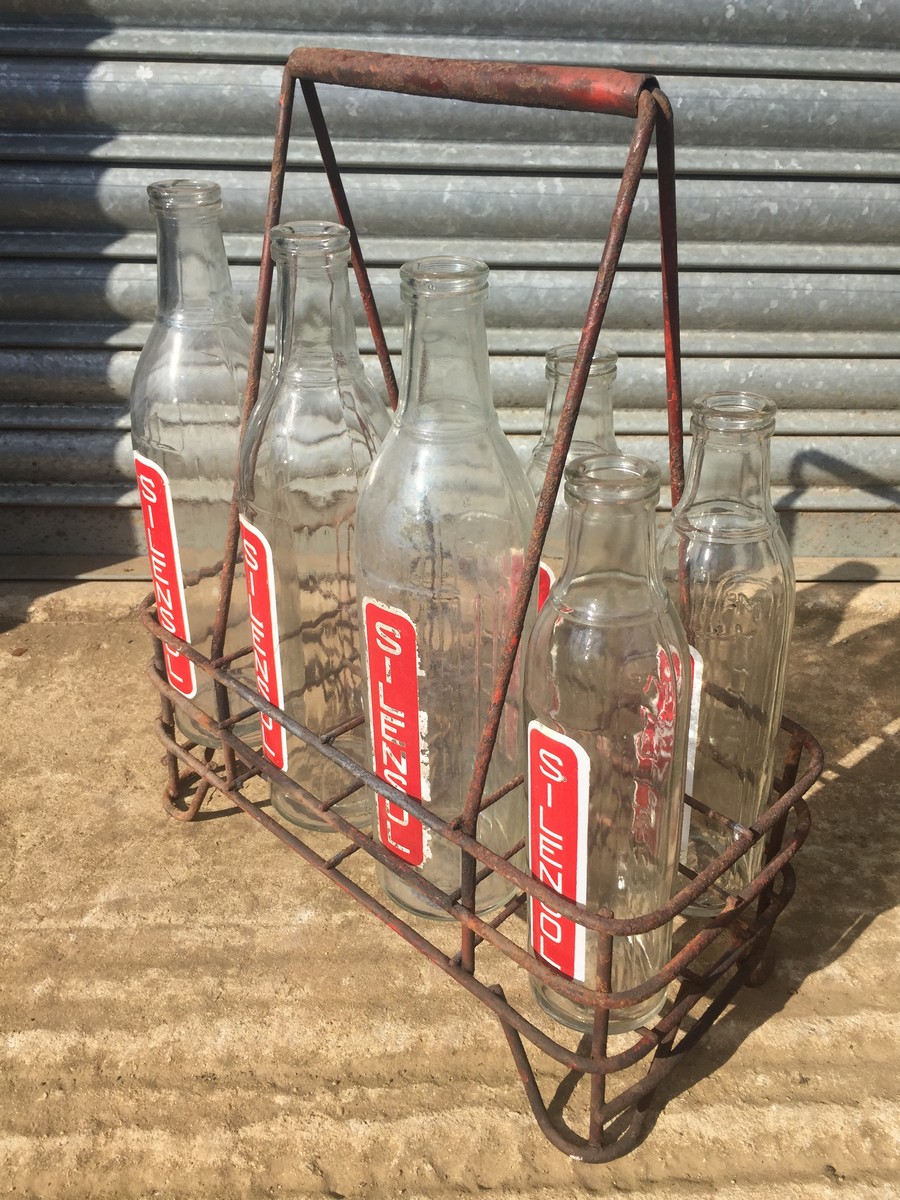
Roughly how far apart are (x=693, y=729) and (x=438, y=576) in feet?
0.77

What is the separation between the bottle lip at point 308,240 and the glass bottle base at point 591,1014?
0.58 m

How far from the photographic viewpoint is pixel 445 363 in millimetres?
779

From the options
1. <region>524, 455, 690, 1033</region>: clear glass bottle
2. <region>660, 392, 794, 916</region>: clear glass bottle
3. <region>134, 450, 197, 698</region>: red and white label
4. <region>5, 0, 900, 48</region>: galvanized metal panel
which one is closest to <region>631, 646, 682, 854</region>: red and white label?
<region>524, 455, 690, 1033</region>: clear glass bottle

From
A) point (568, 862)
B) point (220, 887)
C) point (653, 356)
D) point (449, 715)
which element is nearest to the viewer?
point (568, 862)

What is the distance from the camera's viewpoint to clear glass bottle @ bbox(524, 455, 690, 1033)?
0.71 m

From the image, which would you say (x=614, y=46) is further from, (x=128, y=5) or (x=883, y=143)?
(x=128, y=5)

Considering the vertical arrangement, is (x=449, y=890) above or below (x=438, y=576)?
below

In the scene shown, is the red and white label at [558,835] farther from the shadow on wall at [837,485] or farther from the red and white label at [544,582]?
the shadow on wall at [837,485]

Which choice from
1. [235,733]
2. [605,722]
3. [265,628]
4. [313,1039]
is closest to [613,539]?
[605,722]

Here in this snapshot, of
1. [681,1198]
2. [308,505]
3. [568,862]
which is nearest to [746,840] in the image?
[568,862]

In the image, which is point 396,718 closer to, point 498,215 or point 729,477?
point 729,477

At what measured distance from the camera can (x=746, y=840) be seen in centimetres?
80

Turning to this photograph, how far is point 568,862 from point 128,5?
1.24 m

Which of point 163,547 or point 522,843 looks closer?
point 522,843
